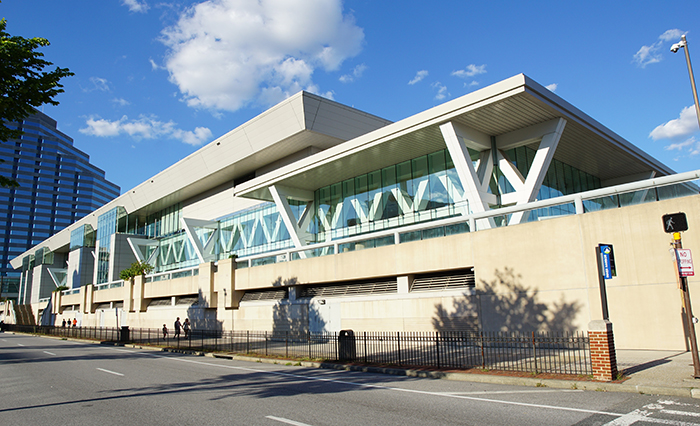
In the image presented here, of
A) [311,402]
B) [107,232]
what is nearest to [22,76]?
[311,402]

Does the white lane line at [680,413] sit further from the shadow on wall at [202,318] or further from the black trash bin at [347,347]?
the shadow on wall at [202,318]

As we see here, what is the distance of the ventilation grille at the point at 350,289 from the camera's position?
82.3ft

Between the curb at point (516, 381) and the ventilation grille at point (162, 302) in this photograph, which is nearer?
the curb at point (516, 381)

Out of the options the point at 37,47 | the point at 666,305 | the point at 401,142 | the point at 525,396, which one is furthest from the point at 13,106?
the point at 666,305

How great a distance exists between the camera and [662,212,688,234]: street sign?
10922 millimetres

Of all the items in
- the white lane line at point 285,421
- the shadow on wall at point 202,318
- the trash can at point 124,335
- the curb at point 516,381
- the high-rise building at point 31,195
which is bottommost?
the curb at point 516,381

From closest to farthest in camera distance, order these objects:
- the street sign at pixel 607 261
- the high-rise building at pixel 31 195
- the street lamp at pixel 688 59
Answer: the street sign at pixel 607 261
the street lamp at pixel 688 59
the high-rise building at pixel 31 195

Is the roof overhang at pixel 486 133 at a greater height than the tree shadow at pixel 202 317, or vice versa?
the roof overhang at pixel 486 133

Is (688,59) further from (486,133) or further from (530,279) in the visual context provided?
(486,133)

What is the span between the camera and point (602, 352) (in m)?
11.0

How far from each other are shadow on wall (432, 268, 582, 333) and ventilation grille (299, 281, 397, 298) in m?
3.76

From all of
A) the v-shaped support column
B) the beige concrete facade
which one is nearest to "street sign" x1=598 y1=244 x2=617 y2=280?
the beige concrete facade

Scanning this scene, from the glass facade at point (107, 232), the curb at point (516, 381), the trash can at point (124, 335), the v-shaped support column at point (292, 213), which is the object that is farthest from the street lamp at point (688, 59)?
the glass facade at point (107, 232)

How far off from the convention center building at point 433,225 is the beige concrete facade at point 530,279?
5 centimetres
